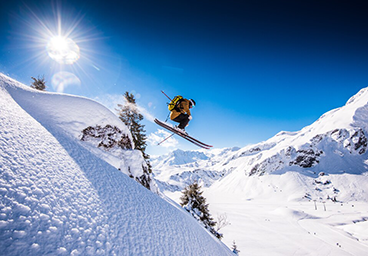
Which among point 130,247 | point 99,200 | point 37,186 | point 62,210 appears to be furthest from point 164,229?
point 37,186

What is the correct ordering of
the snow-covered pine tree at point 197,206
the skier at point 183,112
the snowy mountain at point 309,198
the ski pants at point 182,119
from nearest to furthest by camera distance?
the skier at point 183,112, the ski pants at point 182,119, the snow-covered pine tree at point 197,206, the snowy mountain at point 309,198

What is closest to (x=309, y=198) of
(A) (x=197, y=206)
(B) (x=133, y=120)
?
(A) (x=197, y=206)

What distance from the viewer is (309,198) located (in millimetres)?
65750

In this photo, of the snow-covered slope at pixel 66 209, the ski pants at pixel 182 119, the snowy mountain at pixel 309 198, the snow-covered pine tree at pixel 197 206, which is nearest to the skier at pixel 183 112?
the ski pants at pixel 182 119

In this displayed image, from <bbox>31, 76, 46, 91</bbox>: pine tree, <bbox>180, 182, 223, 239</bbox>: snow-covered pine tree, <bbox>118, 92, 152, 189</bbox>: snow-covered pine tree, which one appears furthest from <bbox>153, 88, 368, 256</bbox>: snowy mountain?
<bbox>31, 76, 46, 91</bbox>: pine tree

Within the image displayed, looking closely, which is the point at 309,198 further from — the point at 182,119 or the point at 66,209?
the point at 66,209

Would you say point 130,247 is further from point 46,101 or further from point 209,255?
point 46,101

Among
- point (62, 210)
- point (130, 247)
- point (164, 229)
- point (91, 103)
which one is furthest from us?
point (91, 103)

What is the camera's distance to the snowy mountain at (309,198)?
78.4ft

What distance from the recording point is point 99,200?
6.77ft

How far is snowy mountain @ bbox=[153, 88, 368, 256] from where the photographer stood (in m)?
23.9

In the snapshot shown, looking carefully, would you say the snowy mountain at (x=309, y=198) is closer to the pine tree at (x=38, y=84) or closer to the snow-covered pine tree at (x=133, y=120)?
the snow-covered pine tree at (x=133, y=120)

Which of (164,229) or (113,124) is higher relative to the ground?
(113,124)

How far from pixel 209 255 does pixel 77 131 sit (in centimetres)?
629
